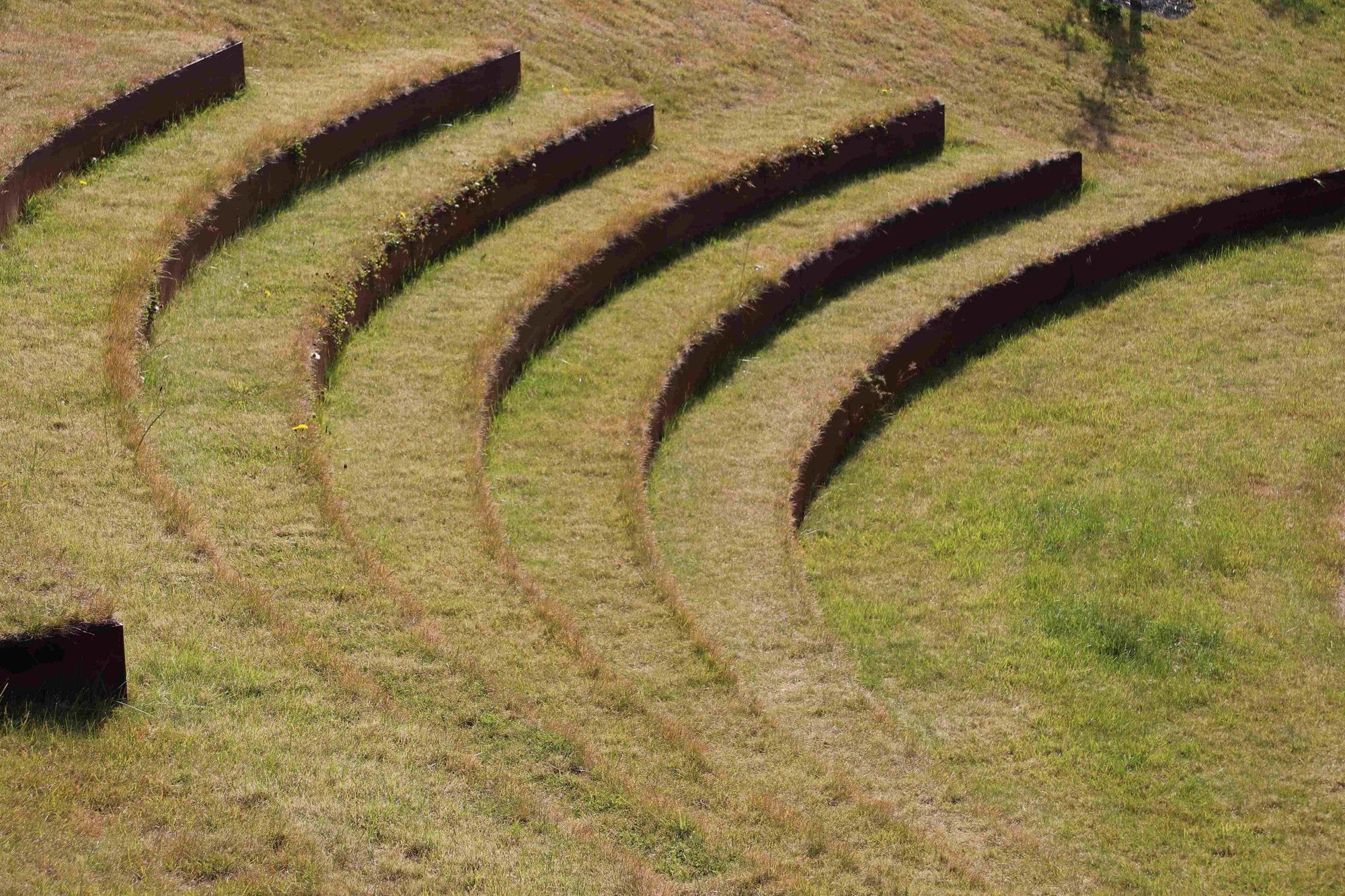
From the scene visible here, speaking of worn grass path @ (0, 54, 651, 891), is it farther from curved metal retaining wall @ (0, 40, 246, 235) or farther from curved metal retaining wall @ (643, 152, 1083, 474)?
curved metal retaining wall @ (643, 152, 1083, 474)

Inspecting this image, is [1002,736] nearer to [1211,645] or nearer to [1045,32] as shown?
[1211,645]

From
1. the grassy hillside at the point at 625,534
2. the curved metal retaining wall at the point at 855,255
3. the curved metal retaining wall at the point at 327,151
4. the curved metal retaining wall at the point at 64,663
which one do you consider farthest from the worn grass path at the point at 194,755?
the curved metal retaining wall at the point at 855,255

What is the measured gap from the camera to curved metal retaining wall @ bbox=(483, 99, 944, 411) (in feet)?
35.5

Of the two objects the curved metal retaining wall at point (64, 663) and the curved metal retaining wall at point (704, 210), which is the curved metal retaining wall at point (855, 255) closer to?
the curved metal retaining wall at point (704, 210)

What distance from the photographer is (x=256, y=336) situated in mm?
9617

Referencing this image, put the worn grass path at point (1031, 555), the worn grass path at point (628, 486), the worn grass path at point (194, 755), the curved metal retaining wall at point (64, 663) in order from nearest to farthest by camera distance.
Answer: the worn grass path at point (194, 755), the curved metal retaining wall at point (64, 663), the worn grass path at point (628, 486), the worn grass path at point (1031, 555)

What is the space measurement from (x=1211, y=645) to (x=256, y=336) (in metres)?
6.20

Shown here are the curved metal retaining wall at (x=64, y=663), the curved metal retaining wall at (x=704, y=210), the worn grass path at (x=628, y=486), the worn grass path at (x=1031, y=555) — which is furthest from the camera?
the curved metal retaining wall at (x=704, y=210)

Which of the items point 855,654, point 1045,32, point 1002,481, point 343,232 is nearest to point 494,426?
point 343,232

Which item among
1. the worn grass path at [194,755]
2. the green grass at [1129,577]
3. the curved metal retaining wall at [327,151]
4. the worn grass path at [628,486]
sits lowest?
the green grass at [1129,577]

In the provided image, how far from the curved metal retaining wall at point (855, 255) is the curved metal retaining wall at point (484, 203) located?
7.03 ft

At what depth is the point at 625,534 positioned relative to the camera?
8953 millimetres

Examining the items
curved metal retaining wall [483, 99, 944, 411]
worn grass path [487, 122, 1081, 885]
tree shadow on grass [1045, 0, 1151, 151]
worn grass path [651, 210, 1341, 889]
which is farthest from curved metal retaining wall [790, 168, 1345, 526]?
curved metal retaining wall [483, 99, 944, 411]

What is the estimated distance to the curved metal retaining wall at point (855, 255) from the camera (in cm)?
1088
